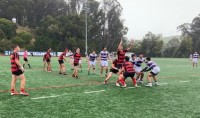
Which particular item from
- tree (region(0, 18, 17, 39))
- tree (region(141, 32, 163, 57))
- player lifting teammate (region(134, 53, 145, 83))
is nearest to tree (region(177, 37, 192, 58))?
tree (region(141, 32, 163, 57))

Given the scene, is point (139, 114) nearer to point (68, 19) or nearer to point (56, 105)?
point (56, 105)

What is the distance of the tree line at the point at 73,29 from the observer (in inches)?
2847

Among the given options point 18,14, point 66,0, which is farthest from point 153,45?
point 18,14

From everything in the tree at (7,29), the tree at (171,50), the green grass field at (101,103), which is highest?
the tree at (7,29)

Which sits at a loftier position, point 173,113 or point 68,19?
point 68,19

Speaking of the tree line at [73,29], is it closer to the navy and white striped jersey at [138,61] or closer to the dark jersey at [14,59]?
the navy and white striped jersey at [138,61]

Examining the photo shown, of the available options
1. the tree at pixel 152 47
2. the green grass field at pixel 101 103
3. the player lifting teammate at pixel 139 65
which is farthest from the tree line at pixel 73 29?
the green grass field at pixel 101 103

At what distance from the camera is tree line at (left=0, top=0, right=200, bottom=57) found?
72312mm

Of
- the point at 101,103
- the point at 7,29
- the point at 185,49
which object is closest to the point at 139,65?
the point at 101,103

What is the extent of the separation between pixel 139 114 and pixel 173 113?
3.59 ft

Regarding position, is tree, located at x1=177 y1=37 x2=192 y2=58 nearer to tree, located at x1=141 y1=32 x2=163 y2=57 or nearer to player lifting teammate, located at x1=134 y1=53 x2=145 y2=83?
tree, located at x1=141 y1=32 x2=163 y2=57

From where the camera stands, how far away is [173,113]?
8.98m

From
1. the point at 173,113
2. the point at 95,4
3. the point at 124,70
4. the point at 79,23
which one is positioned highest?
the point at 95,4

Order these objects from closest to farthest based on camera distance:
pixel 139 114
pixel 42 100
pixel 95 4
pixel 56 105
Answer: pixel 139 114
pixel 56 105
pixel 42 100
pixel 95 4
